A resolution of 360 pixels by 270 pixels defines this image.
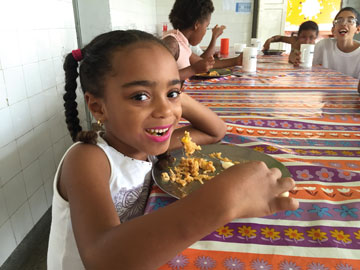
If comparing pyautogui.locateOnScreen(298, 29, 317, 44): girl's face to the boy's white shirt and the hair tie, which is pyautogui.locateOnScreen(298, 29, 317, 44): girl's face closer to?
the boy's white shirt

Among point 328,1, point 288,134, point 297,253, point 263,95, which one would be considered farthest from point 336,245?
point 328,1

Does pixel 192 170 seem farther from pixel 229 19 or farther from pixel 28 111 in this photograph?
pixel 229 19

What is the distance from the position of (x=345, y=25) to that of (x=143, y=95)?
8.62 feet

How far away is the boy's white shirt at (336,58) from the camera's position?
279cm

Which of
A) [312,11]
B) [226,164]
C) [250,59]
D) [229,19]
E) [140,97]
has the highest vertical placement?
[312,11]

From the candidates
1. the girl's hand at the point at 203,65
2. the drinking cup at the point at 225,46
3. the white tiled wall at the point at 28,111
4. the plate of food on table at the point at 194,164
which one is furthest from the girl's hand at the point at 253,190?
the drinking cup at the point at 225,46

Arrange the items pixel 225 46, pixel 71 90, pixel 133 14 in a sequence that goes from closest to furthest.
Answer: pixel 71 90, pixel 225 46, pixel 133 14

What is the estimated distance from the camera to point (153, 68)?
68 cm

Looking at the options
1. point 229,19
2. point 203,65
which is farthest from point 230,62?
point 229,19

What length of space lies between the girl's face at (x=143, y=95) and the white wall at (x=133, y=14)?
2.35 meters

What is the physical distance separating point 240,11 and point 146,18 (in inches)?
66.4

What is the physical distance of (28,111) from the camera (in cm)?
162

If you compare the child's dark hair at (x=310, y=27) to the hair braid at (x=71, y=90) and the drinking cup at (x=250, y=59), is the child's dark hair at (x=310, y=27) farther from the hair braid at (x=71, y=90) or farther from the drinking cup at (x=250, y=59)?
the hair braid at (x=71, y=90)

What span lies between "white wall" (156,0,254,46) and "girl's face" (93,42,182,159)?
470 cm
